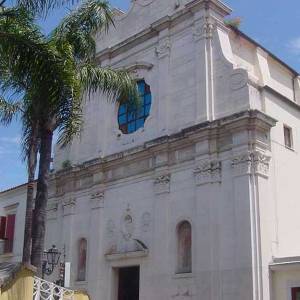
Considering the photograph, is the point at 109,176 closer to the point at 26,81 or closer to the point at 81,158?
the point at 81,158

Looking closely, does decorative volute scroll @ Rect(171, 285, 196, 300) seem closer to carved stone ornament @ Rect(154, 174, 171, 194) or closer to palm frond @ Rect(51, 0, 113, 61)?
carved stone ornament @ Rect(154, 174, 171, 194)

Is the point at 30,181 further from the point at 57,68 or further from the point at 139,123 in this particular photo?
the point at 57,68

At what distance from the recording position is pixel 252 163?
19.0 m

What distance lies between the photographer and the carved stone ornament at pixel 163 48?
2355 cm

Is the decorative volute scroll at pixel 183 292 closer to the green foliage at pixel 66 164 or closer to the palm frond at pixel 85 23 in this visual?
the palm frond at pixel 85 23

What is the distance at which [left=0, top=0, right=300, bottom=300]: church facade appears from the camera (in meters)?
18.9

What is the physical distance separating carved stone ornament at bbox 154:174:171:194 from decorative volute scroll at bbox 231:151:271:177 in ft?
10.1

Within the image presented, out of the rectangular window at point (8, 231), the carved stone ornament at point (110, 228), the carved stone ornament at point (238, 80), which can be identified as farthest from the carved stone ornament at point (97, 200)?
the carved stone ornament at point (238, 80)

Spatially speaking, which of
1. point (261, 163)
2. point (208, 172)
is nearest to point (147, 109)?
point (208, 172)

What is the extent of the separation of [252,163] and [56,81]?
8.12 m

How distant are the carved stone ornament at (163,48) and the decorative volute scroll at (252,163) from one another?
630 centimetres

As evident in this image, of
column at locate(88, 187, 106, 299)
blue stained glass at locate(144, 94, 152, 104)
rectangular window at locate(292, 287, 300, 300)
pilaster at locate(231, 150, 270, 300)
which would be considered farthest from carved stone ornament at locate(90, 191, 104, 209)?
rectangular window at locate(292, 287, 300, 300)

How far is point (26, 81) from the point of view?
1364 centimetres

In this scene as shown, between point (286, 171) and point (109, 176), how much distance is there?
7.59 m
